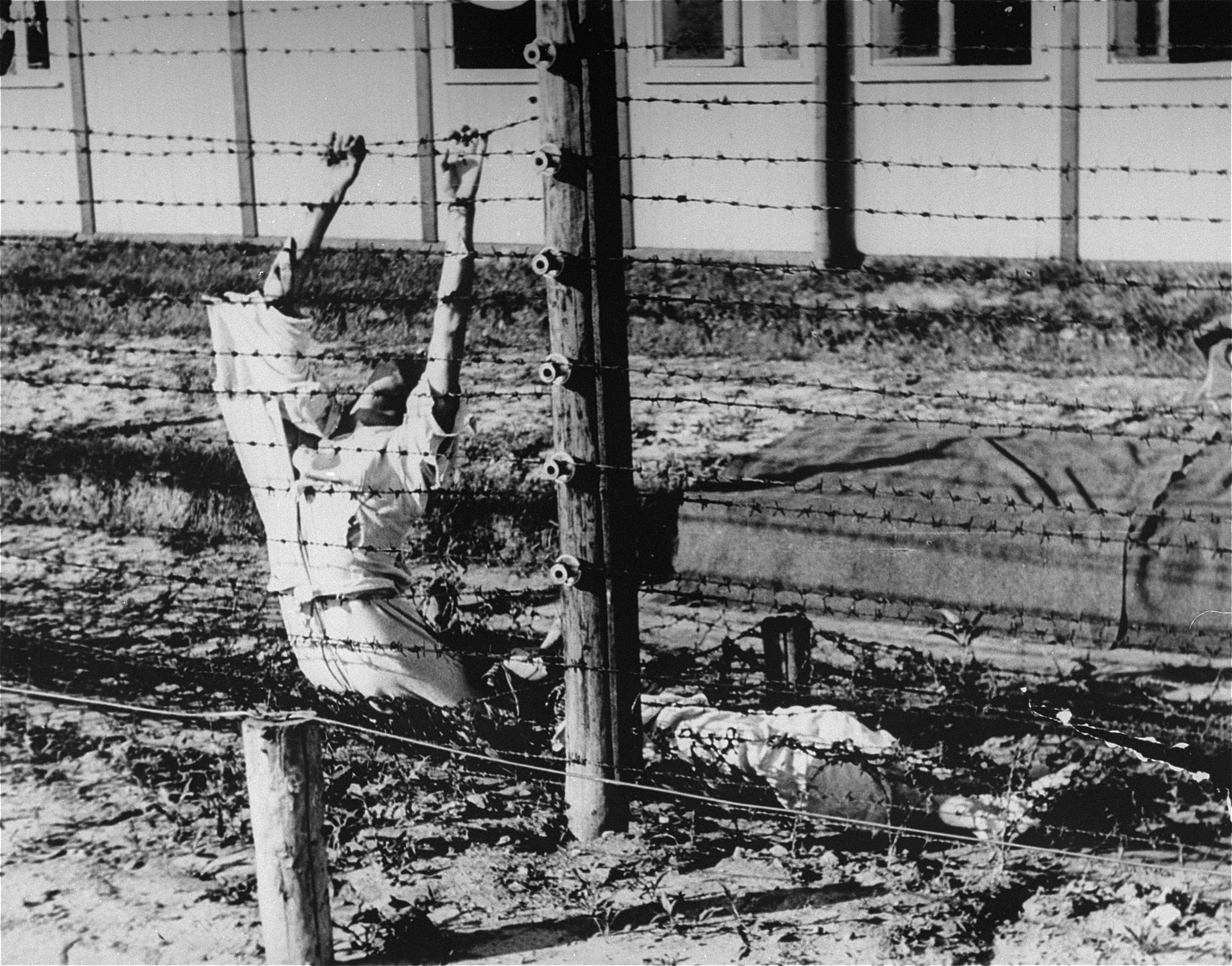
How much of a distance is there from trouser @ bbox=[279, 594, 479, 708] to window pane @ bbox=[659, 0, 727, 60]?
18.4 ft

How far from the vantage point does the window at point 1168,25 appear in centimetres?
957

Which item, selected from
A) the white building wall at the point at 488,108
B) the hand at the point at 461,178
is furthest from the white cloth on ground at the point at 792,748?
the white building wall at the point at 488,108

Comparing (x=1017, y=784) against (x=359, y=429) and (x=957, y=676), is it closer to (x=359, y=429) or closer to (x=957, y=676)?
(x=957, y=676)

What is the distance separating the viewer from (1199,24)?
31.6 feet

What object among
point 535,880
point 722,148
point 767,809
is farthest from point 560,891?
point 722,148

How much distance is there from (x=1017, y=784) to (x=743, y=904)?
3.20 ft

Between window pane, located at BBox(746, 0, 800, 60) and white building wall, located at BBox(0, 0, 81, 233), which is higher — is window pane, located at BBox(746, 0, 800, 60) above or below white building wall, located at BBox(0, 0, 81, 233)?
above

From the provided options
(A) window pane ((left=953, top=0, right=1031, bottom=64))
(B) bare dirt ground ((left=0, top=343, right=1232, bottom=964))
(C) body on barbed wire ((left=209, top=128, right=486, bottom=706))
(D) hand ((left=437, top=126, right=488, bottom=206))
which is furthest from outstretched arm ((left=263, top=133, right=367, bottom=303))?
(A) window pane ((left=953, top=0, right=1031, bottom=64))

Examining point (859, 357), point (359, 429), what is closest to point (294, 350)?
point (359, 429)

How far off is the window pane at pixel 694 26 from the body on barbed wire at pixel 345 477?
492 centimetres

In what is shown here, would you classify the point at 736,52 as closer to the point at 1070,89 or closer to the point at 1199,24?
the point at 1070,89

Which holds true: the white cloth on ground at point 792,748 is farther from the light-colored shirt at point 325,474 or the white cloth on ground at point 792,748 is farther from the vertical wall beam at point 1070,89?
the vertical wall beam at point 1070,89

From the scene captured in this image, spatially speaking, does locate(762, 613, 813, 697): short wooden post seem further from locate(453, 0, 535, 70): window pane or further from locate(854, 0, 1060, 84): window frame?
locate(453, 0, 535, 70): window pane

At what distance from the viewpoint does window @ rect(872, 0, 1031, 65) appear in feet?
31.8
